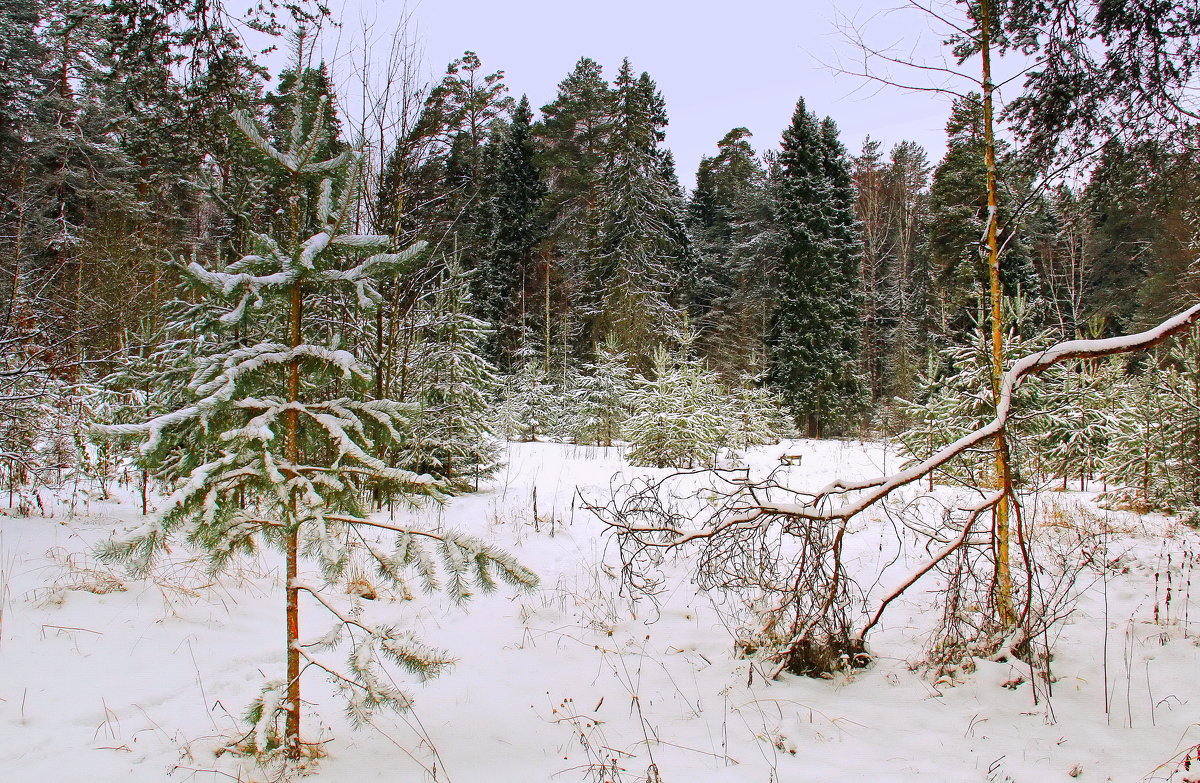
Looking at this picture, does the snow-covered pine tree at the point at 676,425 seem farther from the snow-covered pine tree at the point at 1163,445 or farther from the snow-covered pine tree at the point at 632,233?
the snow-covered pine tree at the point at 632,233

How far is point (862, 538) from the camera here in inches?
239

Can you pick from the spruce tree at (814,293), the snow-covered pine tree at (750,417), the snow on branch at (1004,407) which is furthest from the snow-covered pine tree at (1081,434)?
Result: the spruce tree at (814,293)

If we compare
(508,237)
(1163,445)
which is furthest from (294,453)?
(508,237)

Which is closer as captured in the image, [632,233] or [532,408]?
[532,408]

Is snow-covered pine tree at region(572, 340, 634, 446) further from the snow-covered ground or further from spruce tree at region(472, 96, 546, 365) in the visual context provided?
the snow-covered ground

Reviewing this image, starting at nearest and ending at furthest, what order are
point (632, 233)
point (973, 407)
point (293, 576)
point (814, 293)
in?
1. point (293, 576)
2. point (973, 407)
3. point (632, 233)
4. point (814, 293)

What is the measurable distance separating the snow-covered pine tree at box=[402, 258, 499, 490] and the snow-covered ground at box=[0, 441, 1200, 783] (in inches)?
135

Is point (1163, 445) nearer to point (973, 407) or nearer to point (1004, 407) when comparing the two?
point (973, 407)

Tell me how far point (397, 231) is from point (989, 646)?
22.7ft

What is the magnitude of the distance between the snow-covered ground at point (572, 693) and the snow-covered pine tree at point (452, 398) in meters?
3.44

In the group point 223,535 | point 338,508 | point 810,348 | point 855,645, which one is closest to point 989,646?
point 855,645

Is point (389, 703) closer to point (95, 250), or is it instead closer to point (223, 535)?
point (223, 535)

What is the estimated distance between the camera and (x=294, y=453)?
243 centimetres

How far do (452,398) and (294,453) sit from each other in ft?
19.9
